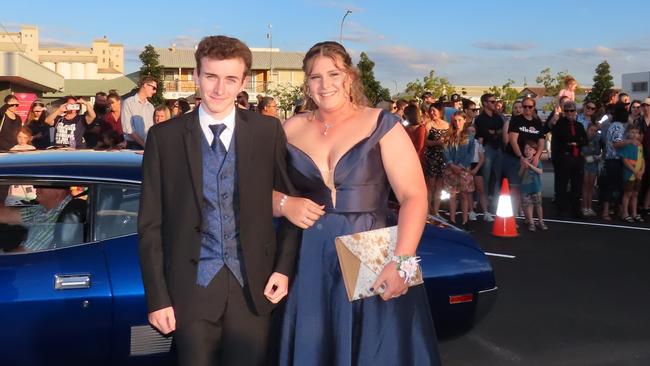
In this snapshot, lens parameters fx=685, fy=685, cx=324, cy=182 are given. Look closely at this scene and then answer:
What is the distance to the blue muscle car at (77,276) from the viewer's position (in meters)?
3.10

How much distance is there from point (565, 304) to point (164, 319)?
14.3 ft

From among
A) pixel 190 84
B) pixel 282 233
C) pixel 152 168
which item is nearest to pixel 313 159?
pixel 282 233

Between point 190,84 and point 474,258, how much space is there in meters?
74.3

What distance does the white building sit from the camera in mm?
80375

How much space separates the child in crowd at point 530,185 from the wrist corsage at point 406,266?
7060mm

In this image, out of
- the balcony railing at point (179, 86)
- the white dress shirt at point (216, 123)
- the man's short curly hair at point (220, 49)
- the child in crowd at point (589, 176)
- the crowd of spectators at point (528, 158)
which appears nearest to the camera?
the man's short curly hair at point (220, 49)

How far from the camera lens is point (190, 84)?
2977 inches

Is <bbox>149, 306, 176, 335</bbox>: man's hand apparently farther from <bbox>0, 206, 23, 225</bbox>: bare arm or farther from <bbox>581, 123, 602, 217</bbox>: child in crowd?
<bbox>581, 123, 602, 217</bbox>: child in crowd

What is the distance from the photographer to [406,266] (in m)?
2.49

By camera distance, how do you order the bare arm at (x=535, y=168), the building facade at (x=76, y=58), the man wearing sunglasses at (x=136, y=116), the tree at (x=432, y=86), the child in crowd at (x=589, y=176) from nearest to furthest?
the man wearing sunglasses at (x=136, y=116) < the bare arm at (x=535, y=168) < the child in crowd at (x=589, y=176) < the tree at (x=432, y=86) < the building facade at (x=76, y=58)

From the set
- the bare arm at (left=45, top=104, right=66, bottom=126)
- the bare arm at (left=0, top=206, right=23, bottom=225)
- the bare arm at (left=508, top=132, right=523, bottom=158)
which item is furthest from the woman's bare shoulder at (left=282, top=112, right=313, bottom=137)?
the bare arm at (left=45, top=104, right=66, bottom=126)

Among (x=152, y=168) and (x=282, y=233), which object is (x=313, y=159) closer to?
(x=282, y=233)

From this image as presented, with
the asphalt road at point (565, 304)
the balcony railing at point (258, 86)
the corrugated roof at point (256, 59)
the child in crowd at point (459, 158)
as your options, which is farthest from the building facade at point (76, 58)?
the asphalt road at point (565, 304)

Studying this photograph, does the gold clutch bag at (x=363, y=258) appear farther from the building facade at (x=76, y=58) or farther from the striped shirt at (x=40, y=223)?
the building facade at (x=76, y=58)
